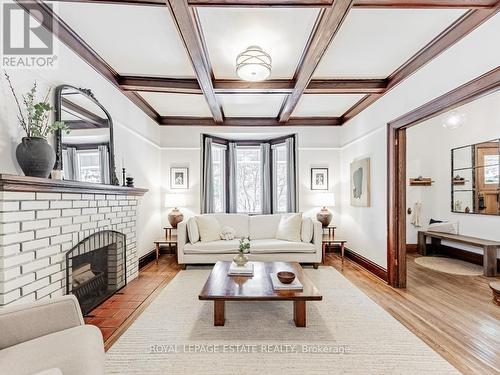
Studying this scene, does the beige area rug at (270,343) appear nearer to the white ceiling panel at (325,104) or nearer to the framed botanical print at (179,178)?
the framed botanical print at (179,178)

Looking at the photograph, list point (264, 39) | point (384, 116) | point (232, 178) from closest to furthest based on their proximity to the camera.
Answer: point (264, 39) → point (384, 116) → point (232, 178)

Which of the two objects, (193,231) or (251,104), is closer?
(193,231)

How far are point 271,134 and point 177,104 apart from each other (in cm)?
197

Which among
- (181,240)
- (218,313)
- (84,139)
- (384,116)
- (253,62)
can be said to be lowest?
(218,313)

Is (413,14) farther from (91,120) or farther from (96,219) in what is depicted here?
(96,219)

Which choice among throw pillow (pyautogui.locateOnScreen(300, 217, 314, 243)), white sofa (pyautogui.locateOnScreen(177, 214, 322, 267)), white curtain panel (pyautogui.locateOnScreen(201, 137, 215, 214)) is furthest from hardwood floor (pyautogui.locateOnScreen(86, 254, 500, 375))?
white curtain panel (pyautogui.locateOnScreen(201, 137, 215, 214))

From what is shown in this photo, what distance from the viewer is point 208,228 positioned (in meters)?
4.45

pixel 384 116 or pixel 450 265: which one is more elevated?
pixel 384 116

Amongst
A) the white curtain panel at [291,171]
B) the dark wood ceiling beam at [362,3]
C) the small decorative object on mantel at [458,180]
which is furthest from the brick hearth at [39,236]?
the small decorative object on mantel at [458,180]

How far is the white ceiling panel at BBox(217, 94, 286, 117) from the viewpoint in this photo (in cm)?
418

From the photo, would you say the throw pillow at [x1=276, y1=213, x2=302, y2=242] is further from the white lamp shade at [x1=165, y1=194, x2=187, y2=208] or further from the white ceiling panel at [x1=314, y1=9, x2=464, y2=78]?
the white ceiling panel at [x1=314, y1=9, x2=464, y2=78]

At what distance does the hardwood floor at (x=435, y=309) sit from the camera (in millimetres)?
2035

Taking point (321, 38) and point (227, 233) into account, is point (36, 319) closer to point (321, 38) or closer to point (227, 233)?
point (321, 38)

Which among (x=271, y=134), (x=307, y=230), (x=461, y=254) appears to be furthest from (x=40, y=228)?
(x=461, y=254)
